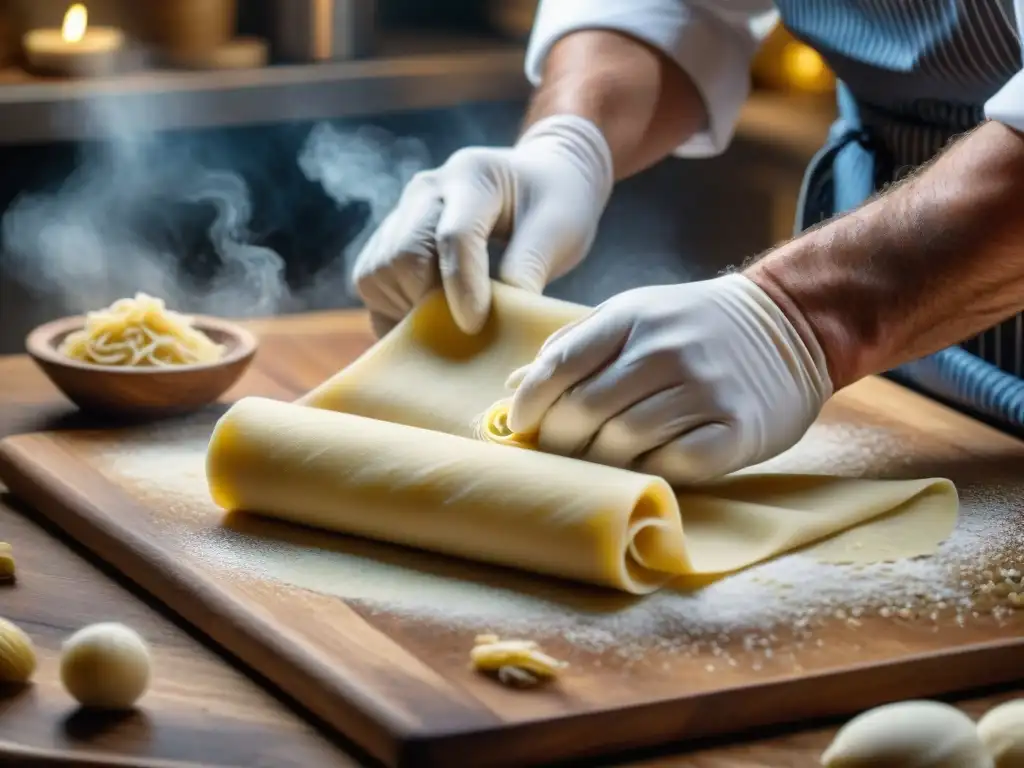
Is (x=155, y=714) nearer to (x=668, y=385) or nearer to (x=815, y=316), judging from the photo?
(x=668, y=385)

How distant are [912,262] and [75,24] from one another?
1.74 meters

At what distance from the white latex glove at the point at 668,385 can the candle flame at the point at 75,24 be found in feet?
4.93

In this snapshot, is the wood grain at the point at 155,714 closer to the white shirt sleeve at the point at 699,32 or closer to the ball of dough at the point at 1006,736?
the ball of dough at the point at 1006,736

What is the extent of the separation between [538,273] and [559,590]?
23.4 inches

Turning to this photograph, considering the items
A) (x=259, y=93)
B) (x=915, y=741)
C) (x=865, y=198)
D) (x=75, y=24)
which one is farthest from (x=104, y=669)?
(x=259, y=93)

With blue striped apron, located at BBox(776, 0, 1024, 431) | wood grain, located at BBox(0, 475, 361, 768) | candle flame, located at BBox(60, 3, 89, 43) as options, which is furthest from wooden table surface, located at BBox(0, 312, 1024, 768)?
candle flame, located at BBox(60, 3, 89, 43)

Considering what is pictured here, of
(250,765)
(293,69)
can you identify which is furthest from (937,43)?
(293,69)

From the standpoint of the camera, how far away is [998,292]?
1.62 m

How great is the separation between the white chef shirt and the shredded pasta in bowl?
78cm

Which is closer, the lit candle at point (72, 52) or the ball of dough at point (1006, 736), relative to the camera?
the ball of dough at point (1006, 736)

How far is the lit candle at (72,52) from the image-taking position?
112 inches

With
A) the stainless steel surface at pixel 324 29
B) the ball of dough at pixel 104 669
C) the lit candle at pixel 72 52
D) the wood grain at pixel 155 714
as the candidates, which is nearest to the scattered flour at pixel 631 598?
the wood grain at pixel 155 714

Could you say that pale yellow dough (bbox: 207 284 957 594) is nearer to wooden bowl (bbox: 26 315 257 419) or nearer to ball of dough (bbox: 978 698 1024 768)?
wooden bowl (bbox: 26 315 257 419)

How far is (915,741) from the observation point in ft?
3.32
